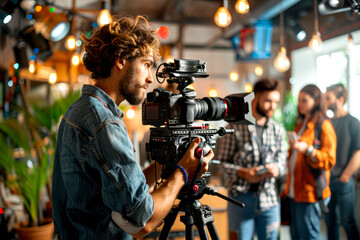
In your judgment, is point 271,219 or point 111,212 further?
point 271,219

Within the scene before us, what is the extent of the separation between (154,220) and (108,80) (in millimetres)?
515

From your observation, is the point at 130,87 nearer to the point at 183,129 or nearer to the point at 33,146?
the point at 183,129

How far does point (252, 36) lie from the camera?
5.25 metres

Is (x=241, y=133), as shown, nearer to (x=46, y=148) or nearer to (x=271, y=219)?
(x=271, y=219)

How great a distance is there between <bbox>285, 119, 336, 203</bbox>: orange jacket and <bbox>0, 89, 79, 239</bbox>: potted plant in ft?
6.66

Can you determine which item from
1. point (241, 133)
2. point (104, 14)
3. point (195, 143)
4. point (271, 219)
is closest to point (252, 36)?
point (104, 14)

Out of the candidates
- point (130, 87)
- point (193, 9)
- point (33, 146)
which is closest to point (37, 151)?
point (33, 146)

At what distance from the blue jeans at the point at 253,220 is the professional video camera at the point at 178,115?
85cm

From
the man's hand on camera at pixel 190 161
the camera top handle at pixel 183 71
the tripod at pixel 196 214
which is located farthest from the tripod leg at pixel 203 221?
the camera top handle at pixel 183 71

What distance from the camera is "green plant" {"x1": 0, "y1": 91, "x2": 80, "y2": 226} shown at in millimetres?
2545

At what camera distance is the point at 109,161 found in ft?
2.81

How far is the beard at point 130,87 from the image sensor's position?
103cm

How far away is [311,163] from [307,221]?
401mm

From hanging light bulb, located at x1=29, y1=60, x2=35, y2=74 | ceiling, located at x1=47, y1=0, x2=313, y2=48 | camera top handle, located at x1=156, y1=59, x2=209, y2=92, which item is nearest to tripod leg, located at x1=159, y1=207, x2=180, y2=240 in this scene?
camera top handle, located at x1=156, y1=59, x2=209, y2=92
